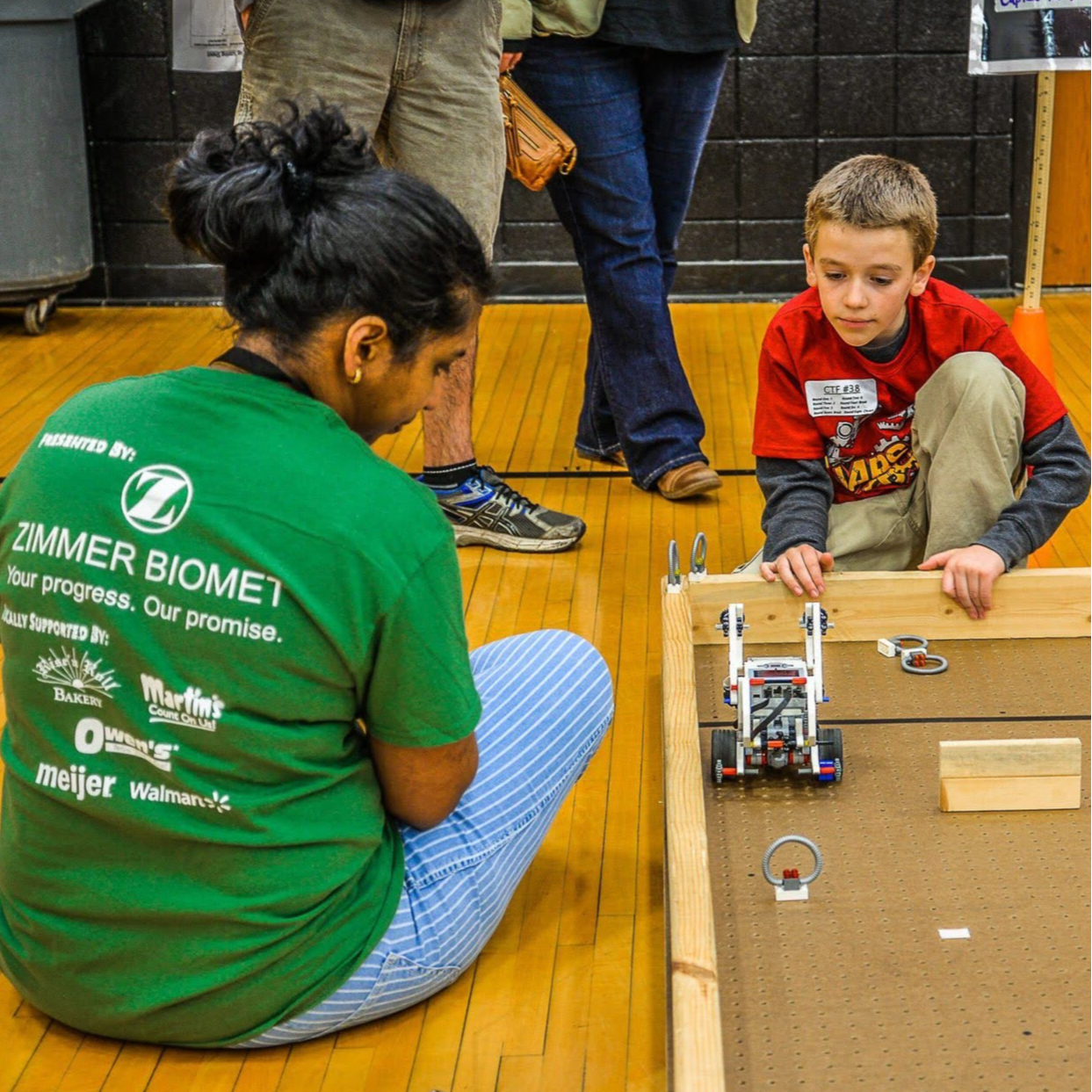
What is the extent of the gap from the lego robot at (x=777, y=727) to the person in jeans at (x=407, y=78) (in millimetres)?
966

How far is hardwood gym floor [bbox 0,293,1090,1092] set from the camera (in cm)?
144

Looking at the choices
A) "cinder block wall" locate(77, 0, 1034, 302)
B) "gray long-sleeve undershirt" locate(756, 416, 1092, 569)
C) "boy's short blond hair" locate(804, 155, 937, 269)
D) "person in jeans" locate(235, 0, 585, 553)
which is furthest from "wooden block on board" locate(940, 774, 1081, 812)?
"cinder block wall" locate(77, 0, 1034, 302)

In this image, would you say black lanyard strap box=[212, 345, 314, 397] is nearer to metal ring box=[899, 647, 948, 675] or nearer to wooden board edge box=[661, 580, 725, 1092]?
wooden board edge box=[661, 580, 725, 1092]

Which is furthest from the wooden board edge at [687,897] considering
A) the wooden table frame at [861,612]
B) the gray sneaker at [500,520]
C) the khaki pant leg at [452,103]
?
the khaki pant leg at [452,103]

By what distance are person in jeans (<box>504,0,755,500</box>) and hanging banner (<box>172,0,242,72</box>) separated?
74cm

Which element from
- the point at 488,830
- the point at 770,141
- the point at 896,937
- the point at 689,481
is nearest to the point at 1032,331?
the point at 689,481

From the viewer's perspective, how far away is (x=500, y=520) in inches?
112

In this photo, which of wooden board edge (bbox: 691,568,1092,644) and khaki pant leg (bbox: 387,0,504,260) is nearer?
wooden board edge (bbox: 691,568,1092,644)

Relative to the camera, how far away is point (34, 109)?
13.7 ft

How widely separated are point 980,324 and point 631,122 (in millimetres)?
998

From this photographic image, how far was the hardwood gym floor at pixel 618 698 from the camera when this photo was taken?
1.44m

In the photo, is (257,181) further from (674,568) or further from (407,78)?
(407,78)

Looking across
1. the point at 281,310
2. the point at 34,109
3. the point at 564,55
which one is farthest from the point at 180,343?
the point at 281,310

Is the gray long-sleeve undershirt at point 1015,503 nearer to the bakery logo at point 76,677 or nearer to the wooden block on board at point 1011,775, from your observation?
the wooden block on board at point 1011,775
